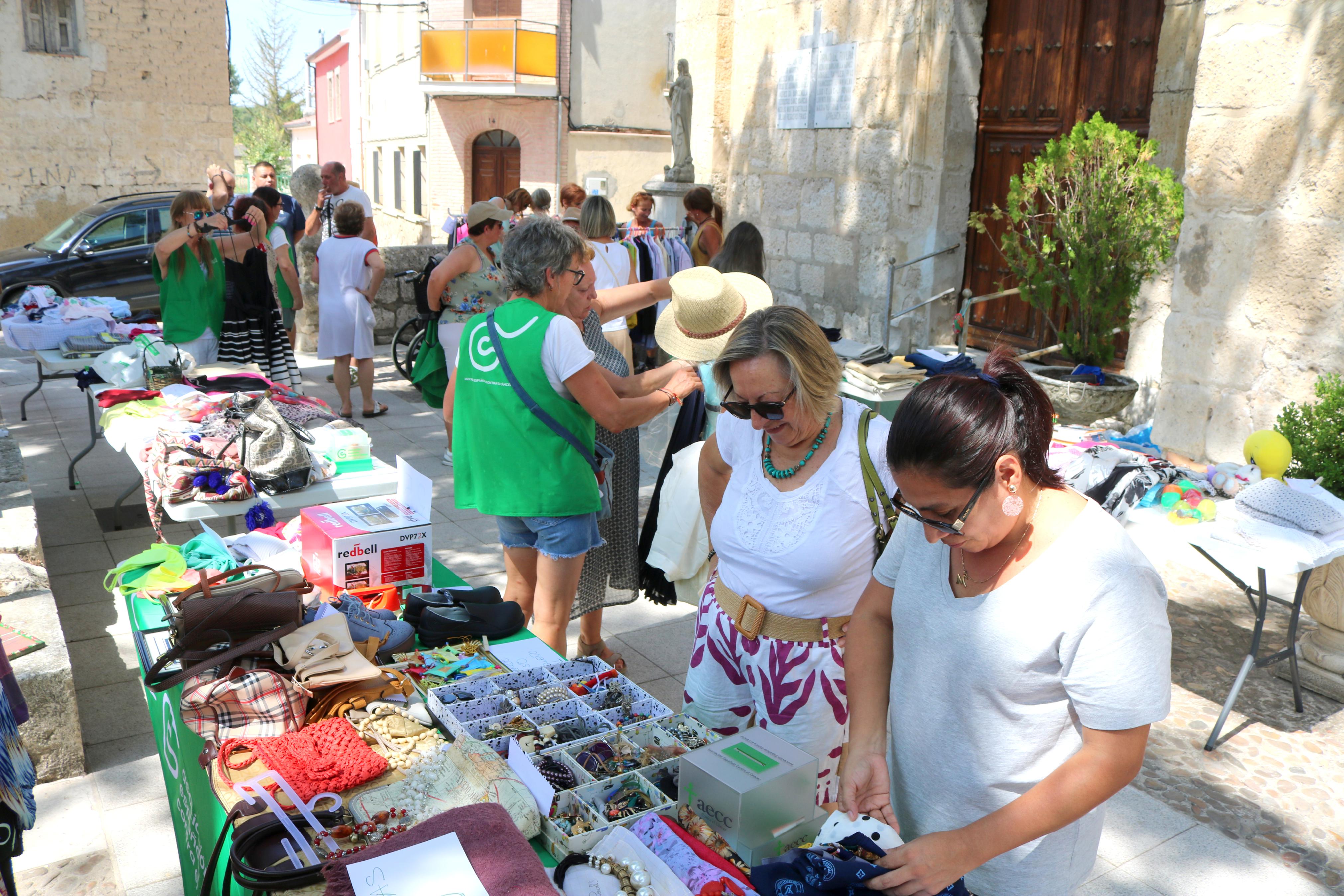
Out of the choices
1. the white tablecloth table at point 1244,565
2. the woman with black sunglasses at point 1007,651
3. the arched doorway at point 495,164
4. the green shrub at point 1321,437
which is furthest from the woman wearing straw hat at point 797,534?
the arched doorway at point 495,164

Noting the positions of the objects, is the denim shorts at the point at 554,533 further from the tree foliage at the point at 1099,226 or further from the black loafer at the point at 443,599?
the tree foliage at the point at 1099,226

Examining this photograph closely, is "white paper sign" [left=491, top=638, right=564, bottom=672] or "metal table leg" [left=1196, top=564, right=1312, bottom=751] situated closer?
"white paper sign" [left=491, top=638, right=564, bottom=672]

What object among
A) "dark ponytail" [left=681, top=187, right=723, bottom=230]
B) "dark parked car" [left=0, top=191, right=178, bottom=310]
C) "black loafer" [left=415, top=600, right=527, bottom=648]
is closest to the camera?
"black loafer" [left=415, top=600, right=527, bottom=648]

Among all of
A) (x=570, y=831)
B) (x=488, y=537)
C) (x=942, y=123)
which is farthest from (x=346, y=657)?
(x=942, y=123)

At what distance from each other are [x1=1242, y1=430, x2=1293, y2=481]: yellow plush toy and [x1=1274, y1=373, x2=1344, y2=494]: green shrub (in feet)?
0.19

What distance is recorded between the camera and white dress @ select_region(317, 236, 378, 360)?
7625 millimetres

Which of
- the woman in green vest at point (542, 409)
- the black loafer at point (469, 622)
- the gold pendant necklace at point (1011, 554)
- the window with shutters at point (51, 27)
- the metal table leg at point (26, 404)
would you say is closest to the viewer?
the gold pendant necklace at point (1011, 554)

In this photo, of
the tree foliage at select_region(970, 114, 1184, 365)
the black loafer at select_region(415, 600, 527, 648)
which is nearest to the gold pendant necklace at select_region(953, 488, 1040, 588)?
the black loafer at select_region(415, 600, 527, 648)

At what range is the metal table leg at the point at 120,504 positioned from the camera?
544 centimetres

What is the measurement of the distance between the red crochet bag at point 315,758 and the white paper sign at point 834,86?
743cm

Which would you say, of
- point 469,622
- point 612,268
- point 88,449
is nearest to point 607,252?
point 612,268

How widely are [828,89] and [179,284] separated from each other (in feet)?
18.1

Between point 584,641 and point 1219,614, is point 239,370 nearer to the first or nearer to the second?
point 584,641

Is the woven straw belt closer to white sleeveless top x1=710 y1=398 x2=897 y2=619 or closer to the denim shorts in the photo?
white sleeveless top x1=710 y1=398 x2=897 y2=619
